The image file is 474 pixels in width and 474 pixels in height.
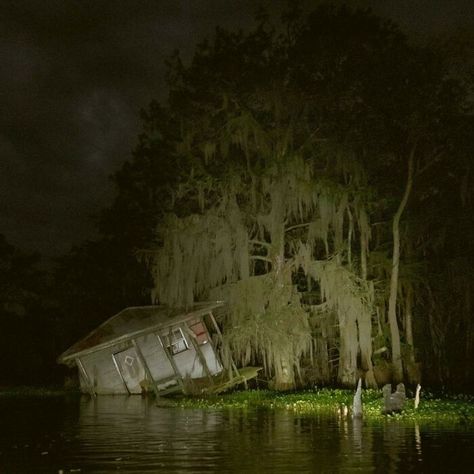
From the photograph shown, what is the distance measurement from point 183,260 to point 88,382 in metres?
8.55

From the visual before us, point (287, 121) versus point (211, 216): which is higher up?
point (287, 121)

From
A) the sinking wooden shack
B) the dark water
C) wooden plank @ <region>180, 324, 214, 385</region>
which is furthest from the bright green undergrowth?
the sinking wooden shack

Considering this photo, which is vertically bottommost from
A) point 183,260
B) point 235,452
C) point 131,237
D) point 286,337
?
point 235,452

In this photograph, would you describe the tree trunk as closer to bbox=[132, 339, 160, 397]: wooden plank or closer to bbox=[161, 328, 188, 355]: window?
bbox=[161, 328, 188, 355]: window

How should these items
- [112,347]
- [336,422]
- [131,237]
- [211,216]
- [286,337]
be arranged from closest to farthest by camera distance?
[336,422] → [286,337] → [211,216] → [112,347] → [131,237]

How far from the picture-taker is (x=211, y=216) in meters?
31.8

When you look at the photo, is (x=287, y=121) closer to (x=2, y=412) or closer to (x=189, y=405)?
(x=189, y=405)

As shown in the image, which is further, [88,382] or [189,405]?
[88,382]

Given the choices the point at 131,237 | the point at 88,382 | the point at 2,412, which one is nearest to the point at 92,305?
the point at 131,237

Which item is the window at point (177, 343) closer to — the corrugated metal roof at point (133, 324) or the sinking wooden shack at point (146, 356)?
the sinking wooden shack at point (146, 356)

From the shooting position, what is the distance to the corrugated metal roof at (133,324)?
3303 centimetres

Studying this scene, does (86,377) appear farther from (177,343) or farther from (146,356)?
(177,343)

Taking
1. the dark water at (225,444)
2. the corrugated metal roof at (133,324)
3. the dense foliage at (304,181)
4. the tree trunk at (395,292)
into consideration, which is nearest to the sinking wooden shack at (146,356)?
the corrugated metal roof at (133,324)

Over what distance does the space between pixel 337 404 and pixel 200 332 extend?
13170 mm
